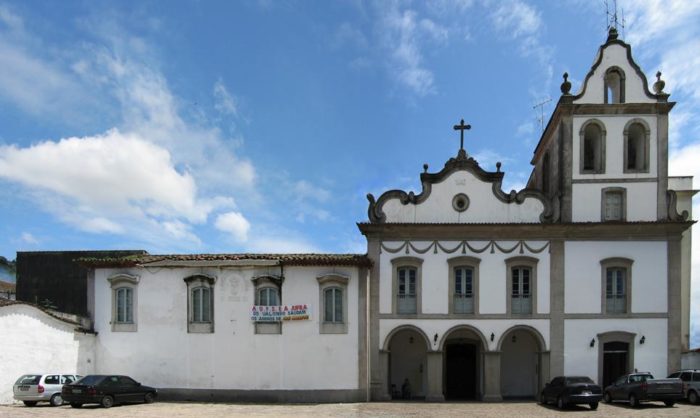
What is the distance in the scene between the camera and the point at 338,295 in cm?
2205

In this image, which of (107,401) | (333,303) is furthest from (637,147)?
(107,401)

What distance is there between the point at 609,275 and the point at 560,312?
2860mm

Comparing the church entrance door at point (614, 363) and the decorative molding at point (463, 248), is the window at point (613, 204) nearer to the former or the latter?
the decorative molding at point (463, 248)

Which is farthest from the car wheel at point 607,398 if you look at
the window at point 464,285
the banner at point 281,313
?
the banner at point 281,313

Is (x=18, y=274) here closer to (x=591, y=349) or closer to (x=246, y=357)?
(x=246, y=357)

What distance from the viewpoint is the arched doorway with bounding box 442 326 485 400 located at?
23.4m

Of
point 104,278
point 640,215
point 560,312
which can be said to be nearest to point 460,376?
point 560,312

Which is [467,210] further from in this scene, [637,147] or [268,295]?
[268,295]

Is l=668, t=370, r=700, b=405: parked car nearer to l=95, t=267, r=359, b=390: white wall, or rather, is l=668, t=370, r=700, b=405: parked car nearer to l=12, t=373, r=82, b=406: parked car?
l=95, t=267, r=359, b=390: white wall

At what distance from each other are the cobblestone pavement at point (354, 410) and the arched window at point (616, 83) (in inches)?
530

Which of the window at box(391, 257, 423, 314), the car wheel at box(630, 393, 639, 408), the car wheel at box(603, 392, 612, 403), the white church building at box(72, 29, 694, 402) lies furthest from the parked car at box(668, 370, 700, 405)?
the window at box(391, 257, 423, 314)

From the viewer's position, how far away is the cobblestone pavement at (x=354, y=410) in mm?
18047

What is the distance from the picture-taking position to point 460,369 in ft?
77.7

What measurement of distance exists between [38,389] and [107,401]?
265 centimetres
